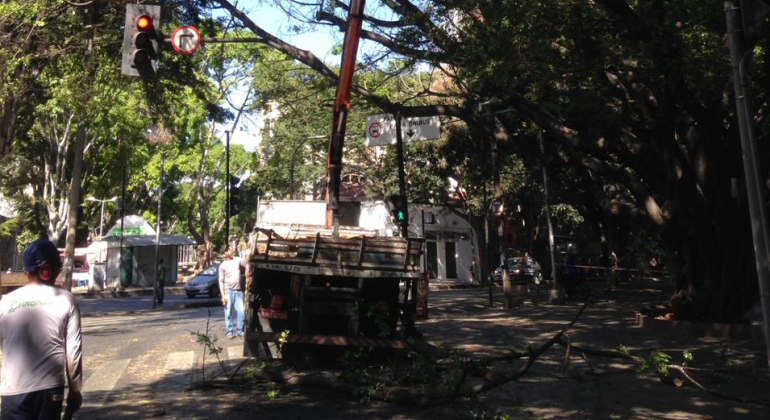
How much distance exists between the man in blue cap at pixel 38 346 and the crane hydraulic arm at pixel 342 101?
784 cm

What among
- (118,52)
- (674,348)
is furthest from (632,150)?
(118,52)

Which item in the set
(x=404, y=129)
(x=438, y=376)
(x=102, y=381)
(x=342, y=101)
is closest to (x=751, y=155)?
(x=438, y=376)

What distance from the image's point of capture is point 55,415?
12.5 feet

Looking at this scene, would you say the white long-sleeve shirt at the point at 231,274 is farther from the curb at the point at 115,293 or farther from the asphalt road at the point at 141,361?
the curb at the point at 115,293

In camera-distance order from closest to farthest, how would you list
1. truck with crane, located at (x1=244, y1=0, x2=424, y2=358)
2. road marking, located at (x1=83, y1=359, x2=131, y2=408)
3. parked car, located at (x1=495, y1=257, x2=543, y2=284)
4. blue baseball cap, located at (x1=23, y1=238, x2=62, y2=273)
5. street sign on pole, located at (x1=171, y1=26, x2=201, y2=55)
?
blue baseball cap, located at (x1=23, y1=238, x2=62, y2=273) → road marking, located at (x1=83, y1=359, x2=131, y2=408) → truck with crane, located at (x1=244, y1=0, x2=424, y2=358) → street sign on pole, located at (x1=171, y1=26, x2=201, y2=55) → parked car, located at (x1=495, y1=257, x2=543, y2=284)

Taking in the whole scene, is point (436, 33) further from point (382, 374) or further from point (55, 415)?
point (55, 415)

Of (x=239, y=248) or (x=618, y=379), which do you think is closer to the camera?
(x=618, y=379)

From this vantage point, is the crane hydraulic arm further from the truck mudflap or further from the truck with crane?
the truck mudflap

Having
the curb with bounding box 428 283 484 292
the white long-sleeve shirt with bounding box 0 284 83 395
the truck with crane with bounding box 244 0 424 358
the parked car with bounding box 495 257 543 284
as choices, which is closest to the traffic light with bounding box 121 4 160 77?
the truck with crane with bounding box 244 0 424 358

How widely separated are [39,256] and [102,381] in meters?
5.60

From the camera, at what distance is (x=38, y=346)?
3771 mm

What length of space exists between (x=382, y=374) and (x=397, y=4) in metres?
9.14

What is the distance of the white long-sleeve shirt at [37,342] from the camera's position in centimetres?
374

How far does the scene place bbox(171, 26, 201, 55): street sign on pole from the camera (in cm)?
963
